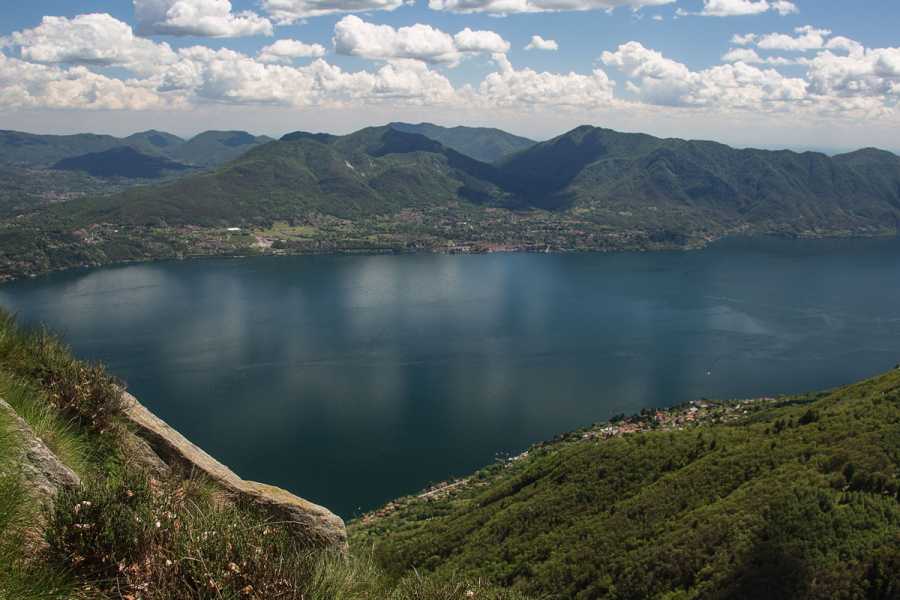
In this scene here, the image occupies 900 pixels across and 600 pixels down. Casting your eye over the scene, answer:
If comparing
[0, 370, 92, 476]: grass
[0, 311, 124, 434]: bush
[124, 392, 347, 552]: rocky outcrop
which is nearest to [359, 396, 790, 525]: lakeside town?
[124, 392, 347, 552]: rocky outcrop

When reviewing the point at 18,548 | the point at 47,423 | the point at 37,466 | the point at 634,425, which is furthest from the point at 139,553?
the point at 634,425

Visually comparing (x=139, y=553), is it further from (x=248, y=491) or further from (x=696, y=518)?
(x=696, y=518)

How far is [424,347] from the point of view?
6931 cm

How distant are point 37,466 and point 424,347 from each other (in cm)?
6562

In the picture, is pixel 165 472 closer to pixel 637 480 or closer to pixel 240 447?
pixel 637 480

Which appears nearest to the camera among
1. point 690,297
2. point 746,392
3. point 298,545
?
point 298,545

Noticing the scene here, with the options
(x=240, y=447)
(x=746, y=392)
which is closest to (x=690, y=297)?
(x=746, y=392)

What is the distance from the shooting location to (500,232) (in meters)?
168

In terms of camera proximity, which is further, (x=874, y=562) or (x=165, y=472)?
(x=874, y=562)

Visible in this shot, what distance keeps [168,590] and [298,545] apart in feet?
7.53

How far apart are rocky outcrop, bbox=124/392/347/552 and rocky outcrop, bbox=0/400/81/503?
1.67 metres

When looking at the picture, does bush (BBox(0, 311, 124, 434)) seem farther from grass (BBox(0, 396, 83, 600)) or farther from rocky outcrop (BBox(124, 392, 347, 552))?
grass (BBox(0, 396, 83, 600))

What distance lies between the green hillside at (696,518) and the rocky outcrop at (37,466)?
7.39m

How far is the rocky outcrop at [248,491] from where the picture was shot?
221 inches
